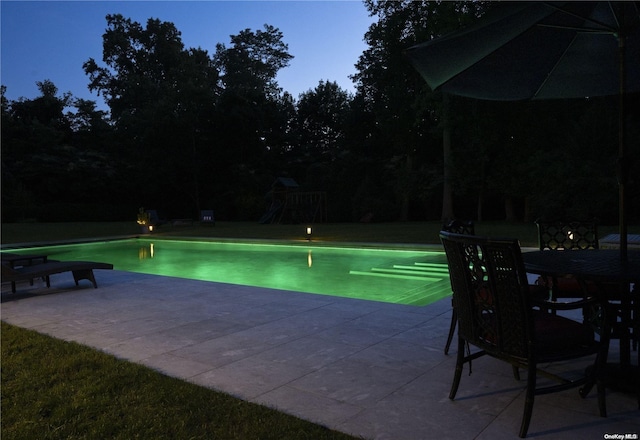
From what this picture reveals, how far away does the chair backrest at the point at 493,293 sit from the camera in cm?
216

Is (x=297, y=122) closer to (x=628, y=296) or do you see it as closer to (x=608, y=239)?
(x=608, y=239)

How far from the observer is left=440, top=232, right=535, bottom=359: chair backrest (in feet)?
7.10

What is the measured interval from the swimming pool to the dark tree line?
11.1m

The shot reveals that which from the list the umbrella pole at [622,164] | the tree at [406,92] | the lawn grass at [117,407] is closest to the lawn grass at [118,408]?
the lawn grass at [117,407]

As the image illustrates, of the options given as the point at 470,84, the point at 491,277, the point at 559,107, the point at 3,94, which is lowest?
the point at 491,277

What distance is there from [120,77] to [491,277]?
1891 inches

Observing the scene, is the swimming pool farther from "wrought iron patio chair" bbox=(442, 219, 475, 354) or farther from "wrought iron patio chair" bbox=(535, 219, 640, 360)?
"wrought iron patio chair" bbox=(442, 219, 475, 354)

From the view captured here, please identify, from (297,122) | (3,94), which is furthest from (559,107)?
(3,94)

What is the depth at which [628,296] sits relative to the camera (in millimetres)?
2662

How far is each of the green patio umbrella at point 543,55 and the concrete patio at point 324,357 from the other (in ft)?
4.13

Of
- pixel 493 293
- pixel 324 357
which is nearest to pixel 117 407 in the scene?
pixel 324 357

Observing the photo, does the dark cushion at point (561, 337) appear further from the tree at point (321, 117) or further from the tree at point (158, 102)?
the tree at point (321, 117)

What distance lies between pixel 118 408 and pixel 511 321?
2101mm

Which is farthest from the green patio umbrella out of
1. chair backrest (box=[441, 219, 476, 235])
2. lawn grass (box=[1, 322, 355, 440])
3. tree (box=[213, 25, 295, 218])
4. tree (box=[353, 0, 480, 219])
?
tree (box=[213, 25, 295, 218])
